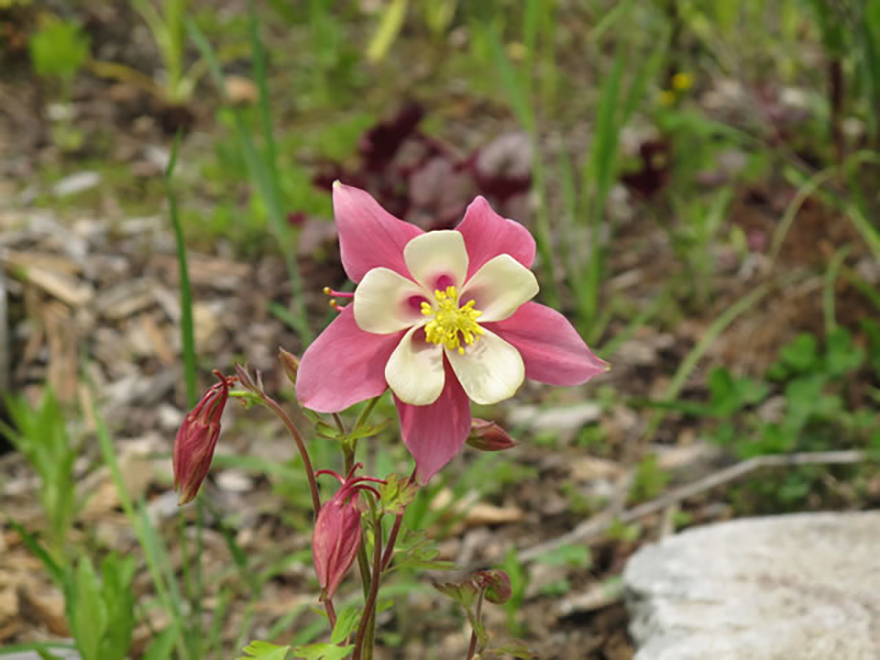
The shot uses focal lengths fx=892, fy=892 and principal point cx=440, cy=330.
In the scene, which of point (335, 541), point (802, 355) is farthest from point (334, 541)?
point (802, 355)

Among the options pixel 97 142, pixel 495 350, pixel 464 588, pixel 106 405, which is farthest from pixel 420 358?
pixel 97 142

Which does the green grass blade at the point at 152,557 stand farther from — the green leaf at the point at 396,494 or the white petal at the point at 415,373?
the white petal at the point at 415,373

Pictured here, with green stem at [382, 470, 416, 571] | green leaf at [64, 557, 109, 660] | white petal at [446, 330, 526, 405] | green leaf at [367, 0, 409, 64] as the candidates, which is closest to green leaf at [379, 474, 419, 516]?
green stem at [382, 470, 416, 571]

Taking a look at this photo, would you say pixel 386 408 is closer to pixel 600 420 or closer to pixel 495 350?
pixel 495 350

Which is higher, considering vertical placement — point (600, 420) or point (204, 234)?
point (204, 234)

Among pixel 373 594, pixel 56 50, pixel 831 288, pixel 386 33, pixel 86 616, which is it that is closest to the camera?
pixel 373 594

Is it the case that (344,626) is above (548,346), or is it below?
below

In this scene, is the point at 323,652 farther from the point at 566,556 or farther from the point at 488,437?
the point at 566,556
